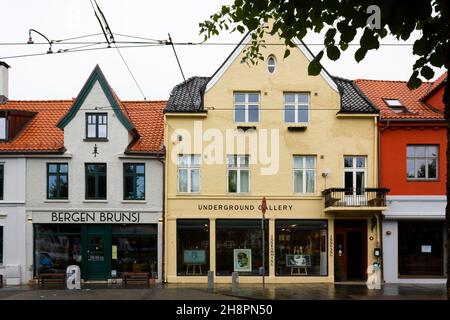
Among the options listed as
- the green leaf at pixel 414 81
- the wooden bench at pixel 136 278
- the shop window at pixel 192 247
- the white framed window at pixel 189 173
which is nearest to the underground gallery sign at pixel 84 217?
the shop window at pixel 192 247

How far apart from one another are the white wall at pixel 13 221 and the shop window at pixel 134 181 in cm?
452

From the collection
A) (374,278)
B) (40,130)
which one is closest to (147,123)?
(40,130)

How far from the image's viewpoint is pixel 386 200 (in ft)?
85.4

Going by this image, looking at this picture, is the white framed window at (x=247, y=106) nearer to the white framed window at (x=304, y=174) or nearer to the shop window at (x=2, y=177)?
the white framed window at (x=304, y=174)

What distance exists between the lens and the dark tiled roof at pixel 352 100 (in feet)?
87.5

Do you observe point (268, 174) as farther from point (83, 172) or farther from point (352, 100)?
point (83, 172)

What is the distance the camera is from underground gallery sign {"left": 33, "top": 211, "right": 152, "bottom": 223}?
2638 cm

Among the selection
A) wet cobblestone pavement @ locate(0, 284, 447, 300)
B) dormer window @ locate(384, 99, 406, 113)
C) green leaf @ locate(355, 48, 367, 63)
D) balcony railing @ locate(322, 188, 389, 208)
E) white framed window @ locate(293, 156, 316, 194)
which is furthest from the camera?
dormer window @ locate(384, 99, 406, 113)

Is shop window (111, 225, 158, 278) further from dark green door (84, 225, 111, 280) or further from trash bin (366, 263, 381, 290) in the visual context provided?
trash bin (366, 263, 381, 290)

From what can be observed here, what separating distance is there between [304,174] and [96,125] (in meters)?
9.67

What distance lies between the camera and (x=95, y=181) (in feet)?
87.7

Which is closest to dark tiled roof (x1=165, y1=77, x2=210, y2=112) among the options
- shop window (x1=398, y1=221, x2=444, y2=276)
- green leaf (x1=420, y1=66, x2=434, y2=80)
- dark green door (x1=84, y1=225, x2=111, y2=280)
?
dark green door (x1=84, y1=225, x2=111, y2=280)

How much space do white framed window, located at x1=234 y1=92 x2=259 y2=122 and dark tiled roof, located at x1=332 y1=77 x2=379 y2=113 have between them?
Answer: 12.4 feet

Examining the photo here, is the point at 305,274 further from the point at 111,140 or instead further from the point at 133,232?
the point at 111,140
